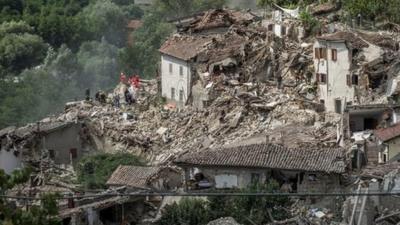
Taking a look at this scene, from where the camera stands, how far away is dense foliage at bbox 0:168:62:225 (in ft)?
68.2

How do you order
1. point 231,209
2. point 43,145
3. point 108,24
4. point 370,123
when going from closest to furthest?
1. point 231,209
2. point 370,123
3. point 43,145
4. point 108,24

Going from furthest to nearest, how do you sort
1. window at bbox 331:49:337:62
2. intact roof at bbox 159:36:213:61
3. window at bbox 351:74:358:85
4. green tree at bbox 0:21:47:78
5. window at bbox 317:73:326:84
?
1. green tree at bbox 0:21:47:78
2. intact roof at bbox 159:36:213:61
3. window at bbox 317:73:326:84
4. window at bbox 331:49:337:62
5. window at bbox 351:74:358:85

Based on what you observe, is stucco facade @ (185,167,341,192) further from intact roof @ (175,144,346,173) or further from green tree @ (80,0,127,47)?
green tree @ (80,0,127,47)

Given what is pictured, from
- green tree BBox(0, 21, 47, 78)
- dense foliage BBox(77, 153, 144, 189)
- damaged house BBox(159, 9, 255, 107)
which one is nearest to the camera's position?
dense foliage BBox(77, 153, 144, 189)

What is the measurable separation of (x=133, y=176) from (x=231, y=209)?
197 inches

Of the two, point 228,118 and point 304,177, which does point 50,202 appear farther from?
point 228,118

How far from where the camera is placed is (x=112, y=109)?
48.5 meters

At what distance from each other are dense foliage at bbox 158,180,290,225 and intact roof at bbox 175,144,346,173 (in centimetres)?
132

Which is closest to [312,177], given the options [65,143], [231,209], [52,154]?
[231,209]

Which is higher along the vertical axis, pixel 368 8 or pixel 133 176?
pixel 368 8

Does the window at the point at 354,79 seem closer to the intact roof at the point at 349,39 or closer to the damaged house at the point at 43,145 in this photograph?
the intact roof at the point at 349,39

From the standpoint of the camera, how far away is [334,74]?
136ft

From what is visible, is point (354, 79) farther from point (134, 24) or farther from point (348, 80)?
point (134, 24)

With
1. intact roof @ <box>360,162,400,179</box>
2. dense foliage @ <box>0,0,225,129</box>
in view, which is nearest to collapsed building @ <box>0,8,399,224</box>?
intact roof @ <box>360,162,400,179</box>
